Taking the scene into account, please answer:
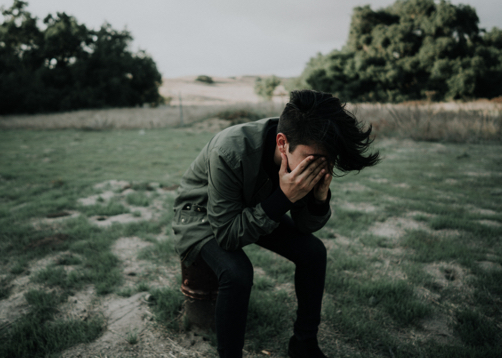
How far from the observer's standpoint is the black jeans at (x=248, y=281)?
1.53 metres

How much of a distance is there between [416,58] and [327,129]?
34.5 m

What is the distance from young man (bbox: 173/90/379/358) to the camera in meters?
1.48

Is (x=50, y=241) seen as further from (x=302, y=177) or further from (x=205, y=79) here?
(x=205, y=79)

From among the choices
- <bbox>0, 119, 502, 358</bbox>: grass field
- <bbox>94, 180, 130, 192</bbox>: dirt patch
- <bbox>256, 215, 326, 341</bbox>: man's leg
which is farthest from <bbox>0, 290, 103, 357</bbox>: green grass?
<bbox>94, 180, 130, 192</bbox>: dirt patch

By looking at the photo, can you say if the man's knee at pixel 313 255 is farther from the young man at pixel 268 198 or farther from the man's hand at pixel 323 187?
the man's hand at pixel 323 187

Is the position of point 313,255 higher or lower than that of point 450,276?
higher

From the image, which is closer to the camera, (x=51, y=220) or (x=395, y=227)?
(x=395, y=227)

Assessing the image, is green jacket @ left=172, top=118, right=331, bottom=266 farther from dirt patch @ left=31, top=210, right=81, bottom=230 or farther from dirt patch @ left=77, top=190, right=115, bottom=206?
dirt patch @ left=77, top=190, right=115, bottom=206

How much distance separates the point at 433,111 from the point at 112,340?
488 inches

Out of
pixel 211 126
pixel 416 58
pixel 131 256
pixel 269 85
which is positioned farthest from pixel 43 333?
pixel 269 85

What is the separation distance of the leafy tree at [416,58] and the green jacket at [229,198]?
93.0 feet

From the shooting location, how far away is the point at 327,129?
1423 mm

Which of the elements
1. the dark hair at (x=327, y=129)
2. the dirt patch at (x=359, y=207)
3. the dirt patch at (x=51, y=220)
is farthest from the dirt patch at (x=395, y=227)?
the dirt patch at (x=51, y=220)

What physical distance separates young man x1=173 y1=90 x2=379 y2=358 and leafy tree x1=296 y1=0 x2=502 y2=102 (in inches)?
1116
